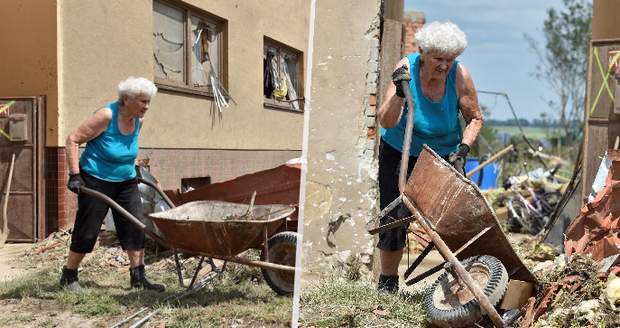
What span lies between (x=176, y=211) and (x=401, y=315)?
140 cm

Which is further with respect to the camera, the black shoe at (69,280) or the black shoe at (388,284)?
the black shoe at (388,284)

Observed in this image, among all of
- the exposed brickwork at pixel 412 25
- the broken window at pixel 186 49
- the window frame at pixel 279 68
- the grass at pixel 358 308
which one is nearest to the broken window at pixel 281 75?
the window frame at pixel 279 68

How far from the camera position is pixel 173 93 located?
13.4 ft

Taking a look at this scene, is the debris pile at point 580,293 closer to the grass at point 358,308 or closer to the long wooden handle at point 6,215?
the grass at point 358,308

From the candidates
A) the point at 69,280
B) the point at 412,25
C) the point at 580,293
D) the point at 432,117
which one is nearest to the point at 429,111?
the point at 432,117

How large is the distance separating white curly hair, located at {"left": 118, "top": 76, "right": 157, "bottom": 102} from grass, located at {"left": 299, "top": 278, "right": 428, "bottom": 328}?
4.51 ft

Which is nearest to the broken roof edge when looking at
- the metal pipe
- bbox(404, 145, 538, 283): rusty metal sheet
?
the metal pipe

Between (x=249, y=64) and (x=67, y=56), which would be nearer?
(x=67, y=56)

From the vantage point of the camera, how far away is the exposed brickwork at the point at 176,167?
10.1 feet

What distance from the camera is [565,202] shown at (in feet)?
19.0

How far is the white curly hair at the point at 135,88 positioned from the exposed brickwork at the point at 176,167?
1.64 ft

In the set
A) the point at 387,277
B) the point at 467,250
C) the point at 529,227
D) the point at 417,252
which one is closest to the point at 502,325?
the point at 467,250

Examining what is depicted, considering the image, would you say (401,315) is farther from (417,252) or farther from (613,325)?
(417,252)

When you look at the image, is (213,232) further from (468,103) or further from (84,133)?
(468,103)
